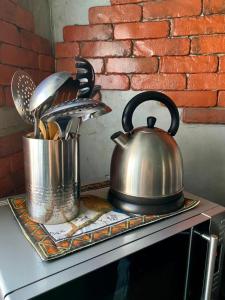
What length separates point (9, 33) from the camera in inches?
32.7

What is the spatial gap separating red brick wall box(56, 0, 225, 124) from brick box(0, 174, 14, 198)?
47cm

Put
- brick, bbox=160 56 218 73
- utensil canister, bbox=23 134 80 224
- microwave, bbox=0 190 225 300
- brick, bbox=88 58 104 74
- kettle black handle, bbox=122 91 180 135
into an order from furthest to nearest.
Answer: brick, bbox=88 58 104 74 < brick, bbox=160 56 218 73 < kettle black handle, bbox=122 91 180 135 < utensil canister, bbox=23 134 80 224 < microwave, bbox=0 190 225 300

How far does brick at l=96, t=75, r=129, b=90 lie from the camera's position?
1.02m

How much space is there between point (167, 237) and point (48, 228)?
26 centimetres

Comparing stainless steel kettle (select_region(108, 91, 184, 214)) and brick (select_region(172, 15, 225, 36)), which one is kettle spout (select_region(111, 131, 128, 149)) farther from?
brick (select_region(172, 15, 225, 36))

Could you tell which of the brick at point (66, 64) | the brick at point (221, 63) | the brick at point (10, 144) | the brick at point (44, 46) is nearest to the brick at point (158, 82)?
the brick at point (221, 63)

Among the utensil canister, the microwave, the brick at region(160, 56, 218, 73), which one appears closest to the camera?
the microwave

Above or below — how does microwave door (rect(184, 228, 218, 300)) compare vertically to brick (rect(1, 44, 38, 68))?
below

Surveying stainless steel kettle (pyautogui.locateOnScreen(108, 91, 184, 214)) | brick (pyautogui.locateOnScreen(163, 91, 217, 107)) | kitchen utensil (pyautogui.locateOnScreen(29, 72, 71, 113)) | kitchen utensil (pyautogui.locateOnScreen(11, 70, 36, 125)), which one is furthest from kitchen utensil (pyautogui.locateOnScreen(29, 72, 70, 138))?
brick (pyautogui.locateOnScreen(163, 91, 217, 107))

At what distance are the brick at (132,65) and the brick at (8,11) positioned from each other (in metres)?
0.35

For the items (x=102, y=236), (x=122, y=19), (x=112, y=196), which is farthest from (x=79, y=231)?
(x=122, y=19)

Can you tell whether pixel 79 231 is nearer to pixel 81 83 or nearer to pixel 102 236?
pixel 102 236

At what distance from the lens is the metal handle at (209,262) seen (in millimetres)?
625

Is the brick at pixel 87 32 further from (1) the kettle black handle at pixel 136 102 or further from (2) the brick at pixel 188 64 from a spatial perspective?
(1) the kettle black handle at pixel 136 102
